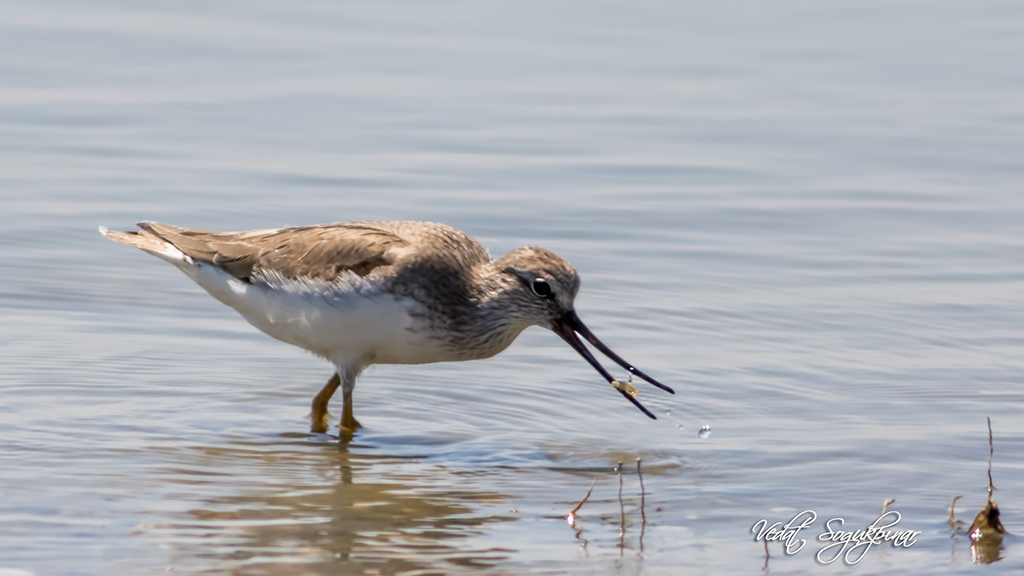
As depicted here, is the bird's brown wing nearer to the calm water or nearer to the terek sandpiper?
the terek sandpiper

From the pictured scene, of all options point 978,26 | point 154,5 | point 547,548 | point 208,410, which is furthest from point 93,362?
point 978,26

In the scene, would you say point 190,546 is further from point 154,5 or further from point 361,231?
point 154,5

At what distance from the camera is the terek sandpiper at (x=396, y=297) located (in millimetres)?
8391

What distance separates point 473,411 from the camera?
904 cm

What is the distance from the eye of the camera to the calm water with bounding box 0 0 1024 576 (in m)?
7.06

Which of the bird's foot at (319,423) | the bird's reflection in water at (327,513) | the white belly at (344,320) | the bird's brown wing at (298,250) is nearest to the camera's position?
the bird's reflection in water at (327,513)

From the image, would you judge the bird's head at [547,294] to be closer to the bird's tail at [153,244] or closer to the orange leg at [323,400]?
the orange leg at [323,400]

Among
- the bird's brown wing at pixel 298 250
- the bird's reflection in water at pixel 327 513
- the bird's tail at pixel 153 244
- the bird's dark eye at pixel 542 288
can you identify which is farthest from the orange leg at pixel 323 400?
the bird's dark eye at pixel 542 288

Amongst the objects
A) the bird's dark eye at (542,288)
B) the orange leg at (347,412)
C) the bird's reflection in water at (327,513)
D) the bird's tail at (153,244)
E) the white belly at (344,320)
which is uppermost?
Result: the bird's tail at (153,244)

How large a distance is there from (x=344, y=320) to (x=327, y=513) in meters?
→ 1.64
